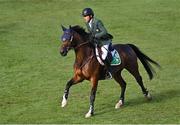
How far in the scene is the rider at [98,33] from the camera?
1340 centimetres

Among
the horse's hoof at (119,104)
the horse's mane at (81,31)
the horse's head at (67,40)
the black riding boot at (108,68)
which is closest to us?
the horse's head at (67,40)

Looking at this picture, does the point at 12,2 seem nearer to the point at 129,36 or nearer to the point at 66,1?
the point at 66,1

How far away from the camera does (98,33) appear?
13.6 m

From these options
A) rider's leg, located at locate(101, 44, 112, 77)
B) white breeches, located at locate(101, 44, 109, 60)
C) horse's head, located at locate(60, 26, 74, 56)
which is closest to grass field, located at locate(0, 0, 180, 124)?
rider's leg, located at locate(101, 44, 112, 77)

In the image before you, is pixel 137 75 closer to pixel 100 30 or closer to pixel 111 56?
pixel 111 56

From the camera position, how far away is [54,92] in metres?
16.6

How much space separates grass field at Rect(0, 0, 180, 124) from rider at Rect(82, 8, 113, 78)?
1.63 m

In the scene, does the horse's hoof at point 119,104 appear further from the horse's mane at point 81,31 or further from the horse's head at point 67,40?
the horse's head at point 67,40

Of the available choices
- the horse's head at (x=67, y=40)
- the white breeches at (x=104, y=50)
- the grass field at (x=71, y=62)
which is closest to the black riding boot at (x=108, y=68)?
the white breeches at (x=104, y=50)

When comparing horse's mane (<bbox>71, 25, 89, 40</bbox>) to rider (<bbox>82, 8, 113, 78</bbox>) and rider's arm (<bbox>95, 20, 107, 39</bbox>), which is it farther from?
rider's arm (<bbox>95, 20, 107, 39</bbox>)

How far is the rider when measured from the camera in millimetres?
13402

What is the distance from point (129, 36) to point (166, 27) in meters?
3.60

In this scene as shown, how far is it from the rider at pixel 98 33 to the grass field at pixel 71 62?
163 cm

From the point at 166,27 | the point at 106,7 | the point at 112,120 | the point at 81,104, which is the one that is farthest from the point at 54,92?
the point at 106,7
